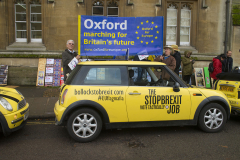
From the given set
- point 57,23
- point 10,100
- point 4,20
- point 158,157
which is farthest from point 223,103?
point 4,20

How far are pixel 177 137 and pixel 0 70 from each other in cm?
955

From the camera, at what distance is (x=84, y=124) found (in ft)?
13.3

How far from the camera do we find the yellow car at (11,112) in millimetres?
3889

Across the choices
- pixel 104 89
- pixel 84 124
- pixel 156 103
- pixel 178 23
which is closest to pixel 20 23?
pixel 178 23

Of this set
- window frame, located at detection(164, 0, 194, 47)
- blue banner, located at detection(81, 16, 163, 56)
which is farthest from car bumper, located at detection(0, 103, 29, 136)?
window frame, located at detection(164, 0, 194, 47)

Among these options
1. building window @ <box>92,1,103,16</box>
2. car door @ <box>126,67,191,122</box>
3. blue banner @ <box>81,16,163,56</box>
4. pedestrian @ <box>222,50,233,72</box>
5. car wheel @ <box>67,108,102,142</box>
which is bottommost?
car wheel @ <box>67,108,102,142</box>

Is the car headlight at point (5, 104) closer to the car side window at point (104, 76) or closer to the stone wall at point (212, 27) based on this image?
the car side window at point (104, 76)

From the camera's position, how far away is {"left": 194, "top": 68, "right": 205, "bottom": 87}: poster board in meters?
11.0

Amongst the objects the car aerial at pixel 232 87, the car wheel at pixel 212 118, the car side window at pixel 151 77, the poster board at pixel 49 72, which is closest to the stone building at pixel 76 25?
the poster board at pixel 49 72

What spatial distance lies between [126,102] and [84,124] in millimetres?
944

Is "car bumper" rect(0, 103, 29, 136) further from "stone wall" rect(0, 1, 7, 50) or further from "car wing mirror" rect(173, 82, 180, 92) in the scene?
"stone wall" rect(0, 1, 7, 50)

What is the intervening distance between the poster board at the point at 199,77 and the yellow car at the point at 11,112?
905 centimetres

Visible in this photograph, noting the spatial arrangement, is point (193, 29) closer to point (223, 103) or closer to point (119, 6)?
point (119, 6)

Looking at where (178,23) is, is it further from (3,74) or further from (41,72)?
(3,74)
